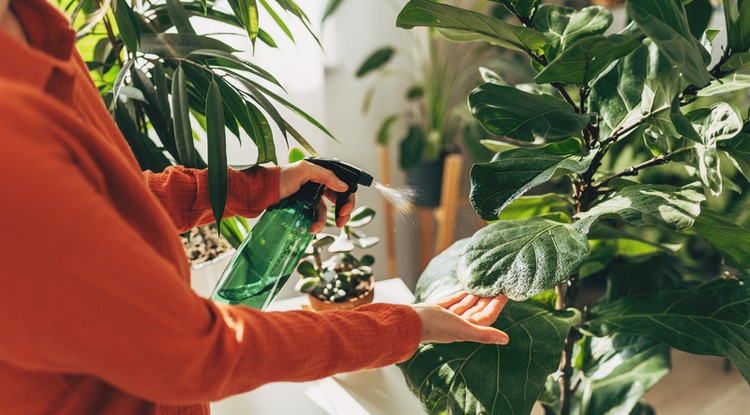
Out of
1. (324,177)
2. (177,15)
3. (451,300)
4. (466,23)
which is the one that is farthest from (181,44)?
(451,300)

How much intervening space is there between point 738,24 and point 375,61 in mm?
1421

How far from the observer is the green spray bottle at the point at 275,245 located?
79 cm

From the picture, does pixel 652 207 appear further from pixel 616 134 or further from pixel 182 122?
pixel 182 122

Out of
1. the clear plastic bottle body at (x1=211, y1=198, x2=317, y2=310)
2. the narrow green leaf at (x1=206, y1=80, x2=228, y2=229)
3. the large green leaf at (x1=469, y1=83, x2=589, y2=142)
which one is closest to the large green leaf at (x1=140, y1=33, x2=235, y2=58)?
the narrow green leaf at (x1=206, y1=80, x2=228, y2=229)

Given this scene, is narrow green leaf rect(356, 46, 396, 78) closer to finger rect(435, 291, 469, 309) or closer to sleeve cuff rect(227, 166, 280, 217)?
sleeve cuff rect(227, 166, 280, 217)

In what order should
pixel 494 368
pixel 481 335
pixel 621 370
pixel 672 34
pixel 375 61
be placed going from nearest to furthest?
pixel 672 34, pixel 481 335, pixel 494 368, pixel 621 370, pixel 375 61

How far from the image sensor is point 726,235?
0.80 m

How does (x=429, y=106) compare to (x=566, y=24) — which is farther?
(x=429, y=106)

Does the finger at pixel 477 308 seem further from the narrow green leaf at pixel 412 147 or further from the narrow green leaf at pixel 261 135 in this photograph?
the narrow green leaf at pixel 412 147

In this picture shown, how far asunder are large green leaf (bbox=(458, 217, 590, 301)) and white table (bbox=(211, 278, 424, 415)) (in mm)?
317

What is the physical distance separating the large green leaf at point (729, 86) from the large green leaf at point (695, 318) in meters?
0.27

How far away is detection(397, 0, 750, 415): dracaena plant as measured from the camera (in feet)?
2.18

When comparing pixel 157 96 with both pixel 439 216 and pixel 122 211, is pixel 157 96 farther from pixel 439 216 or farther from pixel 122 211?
pixel 439 216

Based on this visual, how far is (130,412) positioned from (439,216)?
1.64 metres
